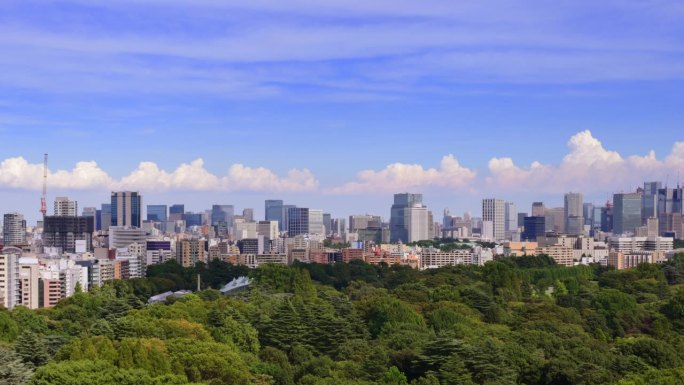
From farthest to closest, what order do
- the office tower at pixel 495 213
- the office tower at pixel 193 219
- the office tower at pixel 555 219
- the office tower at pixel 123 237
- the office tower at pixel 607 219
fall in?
the office tower at pixel 193 219 → the office tower at pixel 495 213 → the office tower at pixel 555 219 → the office tower at pixel 607 219 → the office tower at pixel 123 237

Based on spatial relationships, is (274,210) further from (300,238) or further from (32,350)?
(32,350)

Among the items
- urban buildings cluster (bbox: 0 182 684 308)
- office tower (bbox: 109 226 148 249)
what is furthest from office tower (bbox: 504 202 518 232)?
office tower (bbox: 109 226 148 249)

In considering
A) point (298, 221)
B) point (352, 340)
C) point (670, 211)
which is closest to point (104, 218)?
point (298, 221)

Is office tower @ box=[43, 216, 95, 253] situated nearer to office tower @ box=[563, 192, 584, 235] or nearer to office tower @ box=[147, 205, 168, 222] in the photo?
office tower @ box=[147, 205, 168, 222]

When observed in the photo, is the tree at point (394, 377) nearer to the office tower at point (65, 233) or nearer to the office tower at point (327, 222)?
the office tower at point (65, 233)

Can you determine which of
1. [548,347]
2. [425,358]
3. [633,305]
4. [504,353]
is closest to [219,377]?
[425,358]

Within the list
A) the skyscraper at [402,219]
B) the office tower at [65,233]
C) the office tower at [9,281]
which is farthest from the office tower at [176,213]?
the office tower at [9,281]
